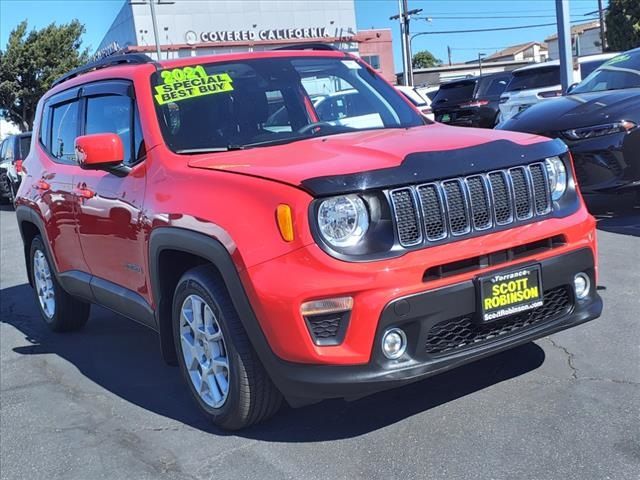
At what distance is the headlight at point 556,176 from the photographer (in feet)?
11.6

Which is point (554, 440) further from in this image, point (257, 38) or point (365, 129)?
point (257, 38)

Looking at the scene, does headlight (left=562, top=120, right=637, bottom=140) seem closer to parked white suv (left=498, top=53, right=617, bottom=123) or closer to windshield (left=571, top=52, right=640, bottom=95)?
windshield (left=571, top=52, right=640, bottom=95)

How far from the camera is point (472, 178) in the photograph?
3.20 meters

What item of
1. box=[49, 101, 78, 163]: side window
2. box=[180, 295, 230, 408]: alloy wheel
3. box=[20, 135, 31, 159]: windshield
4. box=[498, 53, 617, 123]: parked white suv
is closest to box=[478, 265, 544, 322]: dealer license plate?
box=[180, 295, 230, 408]: alloy wheel

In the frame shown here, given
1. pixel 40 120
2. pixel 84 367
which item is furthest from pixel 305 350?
pixel 40 120

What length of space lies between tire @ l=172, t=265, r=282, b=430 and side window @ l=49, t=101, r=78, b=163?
1.91 metres

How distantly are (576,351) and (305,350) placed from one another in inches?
77.1

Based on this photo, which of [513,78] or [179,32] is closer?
[513,78]

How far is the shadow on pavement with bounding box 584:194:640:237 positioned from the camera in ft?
22.9

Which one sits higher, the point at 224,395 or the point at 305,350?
the point at 305,350

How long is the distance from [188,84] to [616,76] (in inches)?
227

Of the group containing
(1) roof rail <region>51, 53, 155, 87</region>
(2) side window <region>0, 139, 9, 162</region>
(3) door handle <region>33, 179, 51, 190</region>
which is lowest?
(3) door handle <region>33, 179, 51, 190</region>

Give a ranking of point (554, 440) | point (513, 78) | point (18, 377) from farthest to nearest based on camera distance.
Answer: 1. point (513, 78)
2. point (18, 377)
3. point (554, 440)

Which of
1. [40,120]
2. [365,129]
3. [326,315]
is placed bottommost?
[326,315]
